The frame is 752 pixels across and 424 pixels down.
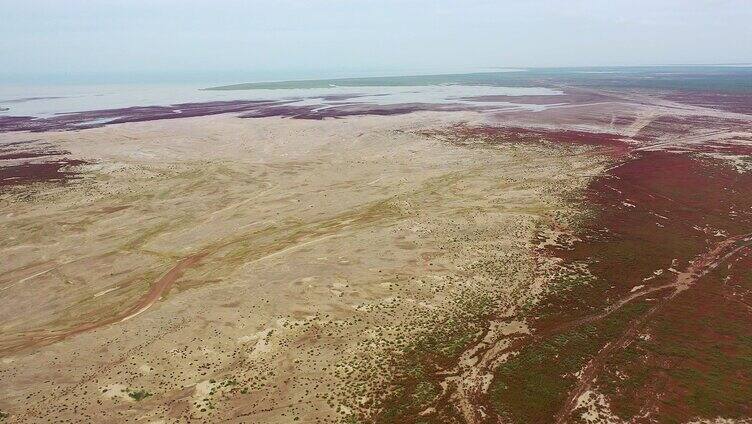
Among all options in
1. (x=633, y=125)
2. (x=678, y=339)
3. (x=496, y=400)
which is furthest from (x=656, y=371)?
(x=633, y=125)

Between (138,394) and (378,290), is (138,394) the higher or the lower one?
the lower one

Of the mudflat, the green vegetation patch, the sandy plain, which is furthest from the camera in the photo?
the sandy plain

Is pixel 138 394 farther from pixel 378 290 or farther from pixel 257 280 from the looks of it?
pixel 378 290

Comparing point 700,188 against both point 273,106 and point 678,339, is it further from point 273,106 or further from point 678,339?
point 273,106

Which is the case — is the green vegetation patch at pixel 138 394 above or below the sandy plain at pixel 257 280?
below

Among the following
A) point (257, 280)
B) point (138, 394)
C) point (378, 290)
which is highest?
point (257, 280)

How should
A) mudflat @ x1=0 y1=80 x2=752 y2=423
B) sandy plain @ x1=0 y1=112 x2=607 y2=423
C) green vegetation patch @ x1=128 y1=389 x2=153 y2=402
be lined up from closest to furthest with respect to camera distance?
1. green vegetation patch @ x1=128 y1=389 x2=153 y2=402
2. mudflat @ x1=0 y1=80 x2=752 y2=423
3. sandy plain @ x1=0 y1=112 x2=607 y2=423

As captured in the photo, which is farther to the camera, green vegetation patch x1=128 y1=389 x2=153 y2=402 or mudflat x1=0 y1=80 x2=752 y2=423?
mudflat x1=0 y1=80 x2=752 y2=423

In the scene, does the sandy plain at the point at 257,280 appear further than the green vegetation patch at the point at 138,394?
Yes

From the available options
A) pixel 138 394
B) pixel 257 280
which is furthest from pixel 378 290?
pixel 138 394

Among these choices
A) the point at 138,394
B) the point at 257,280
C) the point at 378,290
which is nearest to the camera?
the point at 138,394

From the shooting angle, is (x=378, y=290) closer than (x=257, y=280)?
Yes
